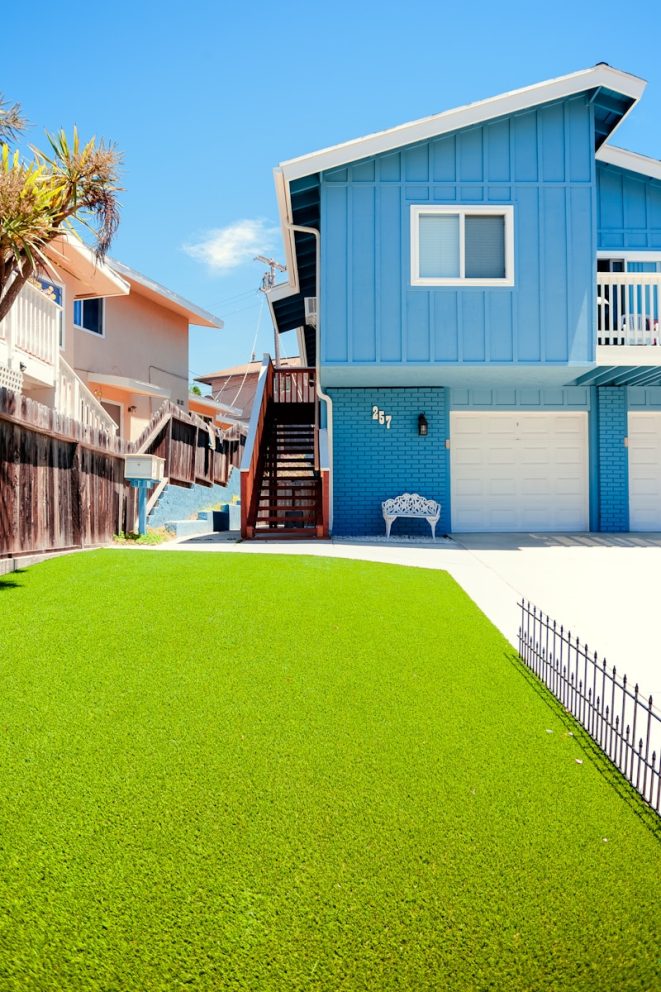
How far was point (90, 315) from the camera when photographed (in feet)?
56.9

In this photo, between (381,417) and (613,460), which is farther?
(613,460)

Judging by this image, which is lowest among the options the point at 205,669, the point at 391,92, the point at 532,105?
the point at 205,669

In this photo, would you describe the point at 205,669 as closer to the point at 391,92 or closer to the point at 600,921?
the point at 600,921

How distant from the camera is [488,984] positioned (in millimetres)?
1963

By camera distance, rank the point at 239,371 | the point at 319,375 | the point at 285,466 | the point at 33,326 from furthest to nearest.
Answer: the point at 239,371
the point at 285,466
the point at 319,375
the point at 33,326

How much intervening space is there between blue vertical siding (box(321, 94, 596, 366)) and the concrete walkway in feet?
10.5

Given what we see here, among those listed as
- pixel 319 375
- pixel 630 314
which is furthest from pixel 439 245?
pixel 630 314

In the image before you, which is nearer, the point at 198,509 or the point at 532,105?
the point at 532,105

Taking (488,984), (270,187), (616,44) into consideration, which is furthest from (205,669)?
(616,44)

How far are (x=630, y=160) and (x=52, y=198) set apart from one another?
1076 centimetres

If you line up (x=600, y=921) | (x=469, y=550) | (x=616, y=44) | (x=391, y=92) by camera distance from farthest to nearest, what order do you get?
(x=391, y=92) → (x=616, y=44) → (x=469, y=550) → (x=600, y=921)

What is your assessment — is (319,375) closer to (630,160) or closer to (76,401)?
(76,401)

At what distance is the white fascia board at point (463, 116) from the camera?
36.1ft

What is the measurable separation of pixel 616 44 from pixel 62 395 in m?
12.1
